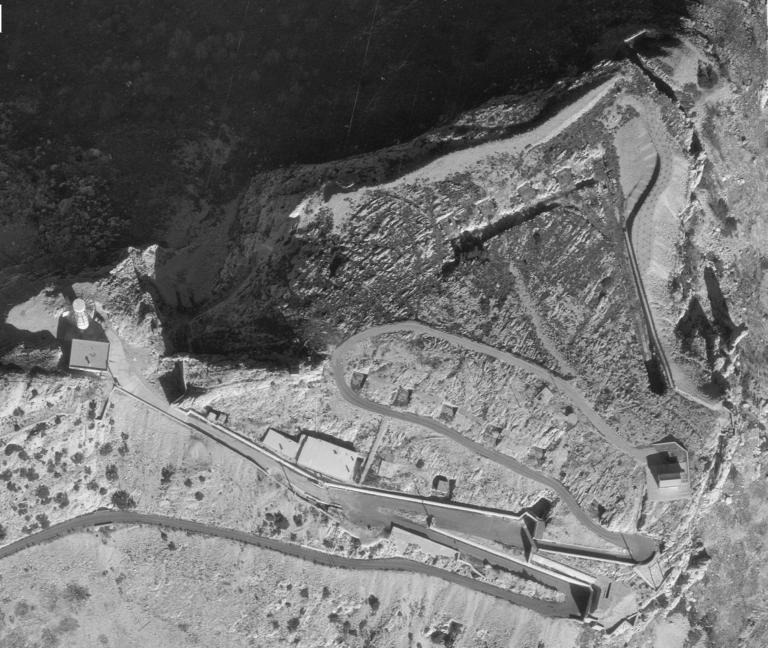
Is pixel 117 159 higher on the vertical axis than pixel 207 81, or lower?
lower

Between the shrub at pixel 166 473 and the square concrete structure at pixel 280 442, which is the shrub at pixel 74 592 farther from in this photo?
the square concrete structure at pixel 280 442

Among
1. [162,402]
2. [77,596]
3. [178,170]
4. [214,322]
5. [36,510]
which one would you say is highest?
[178,170]

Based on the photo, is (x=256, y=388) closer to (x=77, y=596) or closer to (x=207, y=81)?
(x=77, y=596)

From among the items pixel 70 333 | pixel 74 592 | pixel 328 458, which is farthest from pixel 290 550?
pixel 70 333

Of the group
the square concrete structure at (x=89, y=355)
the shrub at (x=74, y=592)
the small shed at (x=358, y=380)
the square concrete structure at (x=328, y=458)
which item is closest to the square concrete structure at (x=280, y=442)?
the square concrete structure at (x=328, y=458)

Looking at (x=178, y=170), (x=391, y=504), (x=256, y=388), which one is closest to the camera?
(x=256, y=388)

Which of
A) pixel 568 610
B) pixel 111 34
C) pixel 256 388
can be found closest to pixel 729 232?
pixel 568 610

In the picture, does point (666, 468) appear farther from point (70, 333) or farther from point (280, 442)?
point (70, 333)
